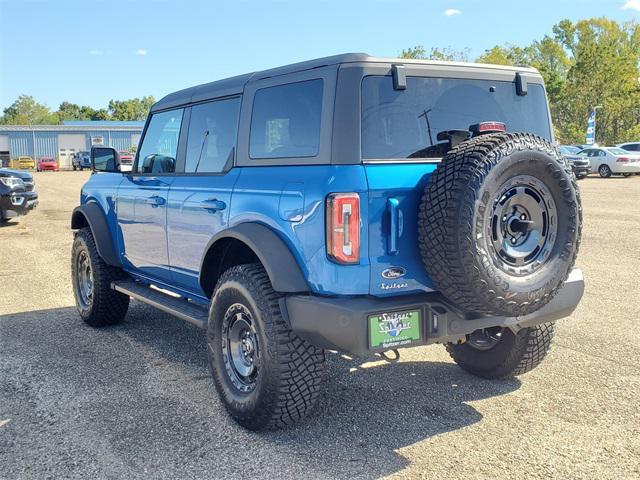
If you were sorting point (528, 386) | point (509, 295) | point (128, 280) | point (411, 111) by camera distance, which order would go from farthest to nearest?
point (128, 280), point (528, 386), point (411, 111), point (509, 295)

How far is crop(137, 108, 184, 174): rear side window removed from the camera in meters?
4.83

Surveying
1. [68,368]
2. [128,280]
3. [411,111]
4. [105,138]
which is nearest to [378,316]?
[411,111]

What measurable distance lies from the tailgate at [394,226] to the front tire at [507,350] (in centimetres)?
108

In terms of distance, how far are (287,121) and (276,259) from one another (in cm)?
85

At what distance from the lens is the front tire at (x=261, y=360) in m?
3.34

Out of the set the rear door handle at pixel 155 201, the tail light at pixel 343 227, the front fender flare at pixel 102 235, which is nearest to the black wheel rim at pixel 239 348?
the tail light at pixel 343 227

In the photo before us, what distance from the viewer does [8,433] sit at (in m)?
3.59

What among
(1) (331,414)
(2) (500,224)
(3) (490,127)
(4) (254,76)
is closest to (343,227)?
(2) (500,224)

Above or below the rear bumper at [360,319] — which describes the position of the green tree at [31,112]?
above

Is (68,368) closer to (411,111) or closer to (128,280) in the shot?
→ (128,280)

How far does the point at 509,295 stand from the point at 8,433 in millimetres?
2898

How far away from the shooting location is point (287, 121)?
3623mm

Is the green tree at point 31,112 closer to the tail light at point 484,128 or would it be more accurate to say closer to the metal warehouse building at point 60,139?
the metal warehouse building at point 60,139

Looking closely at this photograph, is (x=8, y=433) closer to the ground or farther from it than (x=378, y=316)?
closer to the ground
